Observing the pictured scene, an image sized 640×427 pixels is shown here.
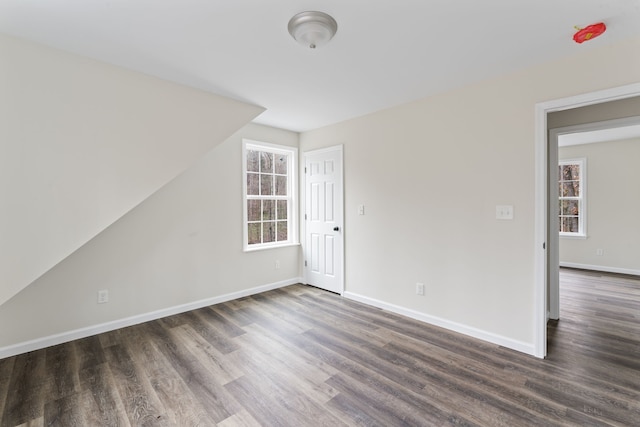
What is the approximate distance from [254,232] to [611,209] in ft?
21.2

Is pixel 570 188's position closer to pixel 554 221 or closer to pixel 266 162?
pixel 554 221

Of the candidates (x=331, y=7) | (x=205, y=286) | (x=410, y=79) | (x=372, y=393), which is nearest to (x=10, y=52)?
(x=331, y=7)

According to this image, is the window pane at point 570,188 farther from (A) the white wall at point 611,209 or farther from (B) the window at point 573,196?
(A) the white wall at point 611,209

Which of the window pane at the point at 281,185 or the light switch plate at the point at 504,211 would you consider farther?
the window pane at the point at 281,185

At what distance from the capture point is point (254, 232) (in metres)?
4.18

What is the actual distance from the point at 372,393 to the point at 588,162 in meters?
6.36

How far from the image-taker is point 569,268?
219 inches

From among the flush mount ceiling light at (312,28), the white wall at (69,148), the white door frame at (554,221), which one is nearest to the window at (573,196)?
the white door frame at (554,221)

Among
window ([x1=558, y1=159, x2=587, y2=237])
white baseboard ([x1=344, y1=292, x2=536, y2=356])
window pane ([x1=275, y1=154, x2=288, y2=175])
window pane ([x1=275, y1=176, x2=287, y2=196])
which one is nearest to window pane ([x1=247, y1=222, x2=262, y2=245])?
window pane ([x1=275, y1=176, x2=287, y2=196])

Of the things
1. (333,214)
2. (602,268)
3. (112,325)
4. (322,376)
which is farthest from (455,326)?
(602,268)

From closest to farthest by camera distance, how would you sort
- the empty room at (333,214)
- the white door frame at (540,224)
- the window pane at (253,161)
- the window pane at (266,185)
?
the empty room at (333,214), the white door frame at (540,224), the window pane at (253,161), the window pane at (266,185)

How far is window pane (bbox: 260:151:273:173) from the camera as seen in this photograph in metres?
4.26

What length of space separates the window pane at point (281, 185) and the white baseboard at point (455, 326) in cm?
191

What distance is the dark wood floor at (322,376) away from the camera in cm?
175
